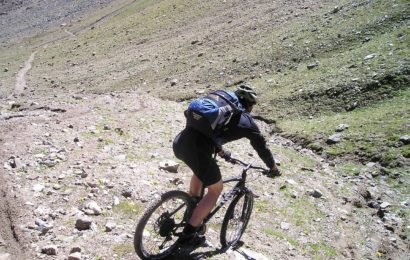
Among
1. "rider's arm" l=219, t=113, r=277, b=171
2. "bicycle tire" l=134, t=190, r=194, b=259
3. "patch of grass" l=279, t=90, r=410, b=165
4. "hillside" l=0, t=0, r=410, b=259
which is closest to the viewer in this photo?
"rider's arm" l=219, t=113, r=277, b=171

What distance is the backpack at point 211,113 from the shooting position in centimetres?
607

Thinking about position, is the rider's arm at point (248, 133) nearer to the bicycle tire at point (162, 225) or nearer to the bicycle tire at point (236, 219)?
the bicycle tire at point (162, 225)

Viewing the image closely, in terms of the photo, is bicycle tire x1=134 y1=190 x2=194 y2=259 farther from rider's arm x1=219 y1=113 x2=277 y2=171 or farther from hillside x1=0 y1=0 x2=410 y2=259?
rider's arm x1=219 y1=113 x2=277 y2=171

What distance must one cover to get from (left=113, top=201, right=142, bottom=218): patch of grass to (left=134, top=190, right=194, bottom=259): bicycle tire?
146 cm

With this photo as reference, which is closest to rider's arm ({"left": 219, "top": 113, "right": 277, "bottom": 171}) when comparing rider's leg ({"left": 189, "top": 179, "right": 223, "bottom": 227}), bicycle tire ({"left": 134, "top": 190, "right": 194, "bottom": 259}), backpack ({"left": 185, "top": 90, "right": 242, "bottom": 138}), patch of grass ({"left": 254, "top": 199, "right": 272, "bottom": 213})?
backpack ({"left": 185, "top": 90, "right": 242, "bottom": 138})

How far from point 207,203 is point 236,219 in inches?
51.5

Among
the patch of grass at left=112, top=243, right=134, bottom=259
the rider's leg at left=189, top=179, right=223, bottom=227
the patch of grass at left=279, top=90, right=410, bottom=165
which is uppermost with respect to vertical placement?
the rider's leg at left=189, top=179, right=223, bottom=227

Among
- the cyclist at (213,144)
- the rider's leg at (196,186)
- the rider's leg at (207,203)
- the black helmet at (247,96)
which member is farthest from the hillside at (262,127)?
the black helmet at (247,96)

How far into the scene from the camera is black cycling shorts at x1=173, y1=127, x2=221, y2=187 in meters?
6.33

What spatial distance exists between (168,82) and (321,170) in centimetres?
1106

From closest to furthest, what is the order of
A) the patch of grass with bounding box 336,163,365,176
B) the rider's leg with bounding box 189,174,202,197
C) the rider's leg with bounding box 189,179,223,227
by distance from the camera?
the rider's leg with bounding box 189,179,223,227, the rider's leg with bounding box 189,174,202,197, the patch of grass with bounding box 336,163,365,176

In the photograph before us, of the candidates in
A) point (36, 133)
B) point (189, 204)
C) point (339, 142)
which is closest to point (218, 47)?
point (339, 142)

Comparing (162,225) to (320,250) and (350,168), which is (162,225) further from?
(350,168)

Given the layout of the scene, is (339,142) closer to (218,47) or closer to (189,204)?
(189,204)
